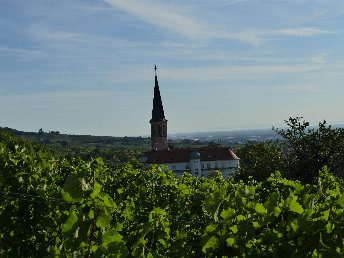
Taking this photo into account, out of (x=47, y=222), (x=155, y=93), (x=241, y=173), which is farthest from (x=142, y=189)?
Result: (x=155, y=93)

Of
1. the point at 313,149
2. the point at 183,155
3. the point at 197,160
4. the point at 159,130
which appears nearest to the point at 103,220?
the point at 313,149

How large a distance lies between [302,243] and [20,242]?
5.77m

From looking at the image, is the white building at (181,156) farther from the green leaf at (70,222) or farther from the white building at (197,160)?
the green leaf at (70,222)

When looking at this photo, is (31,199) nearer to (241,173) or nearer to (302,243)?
(302,243)

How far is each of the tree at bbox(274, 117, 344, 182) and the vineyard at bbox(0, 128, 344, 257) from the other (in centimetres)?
2278

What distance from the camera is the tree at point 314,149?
1226 inches

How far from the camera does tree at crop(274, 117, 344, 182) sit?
3114 centimetres

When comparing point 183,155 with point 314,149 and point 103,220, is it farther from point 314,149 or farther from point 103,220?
point 103,220

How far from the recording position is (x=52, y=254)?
3963 mm

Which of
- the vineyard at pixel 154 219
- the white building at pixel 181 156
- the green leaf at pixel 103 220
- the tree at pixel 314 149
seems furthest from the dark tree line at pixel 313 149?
the white building at pixel 181 156

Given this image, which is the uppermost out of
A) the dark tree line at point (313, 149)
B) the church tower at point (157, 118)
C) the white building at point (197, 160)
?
the church tower at point (157, 118)

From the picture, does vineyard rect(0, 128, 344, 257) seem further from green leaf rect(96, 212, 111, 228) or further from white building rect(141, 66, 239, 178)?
white building rect(141, 66, 239, 178)

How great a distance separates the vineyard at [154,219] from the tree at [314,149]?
22.8 meters

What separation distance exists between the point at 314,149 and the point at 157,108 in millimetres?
42671
